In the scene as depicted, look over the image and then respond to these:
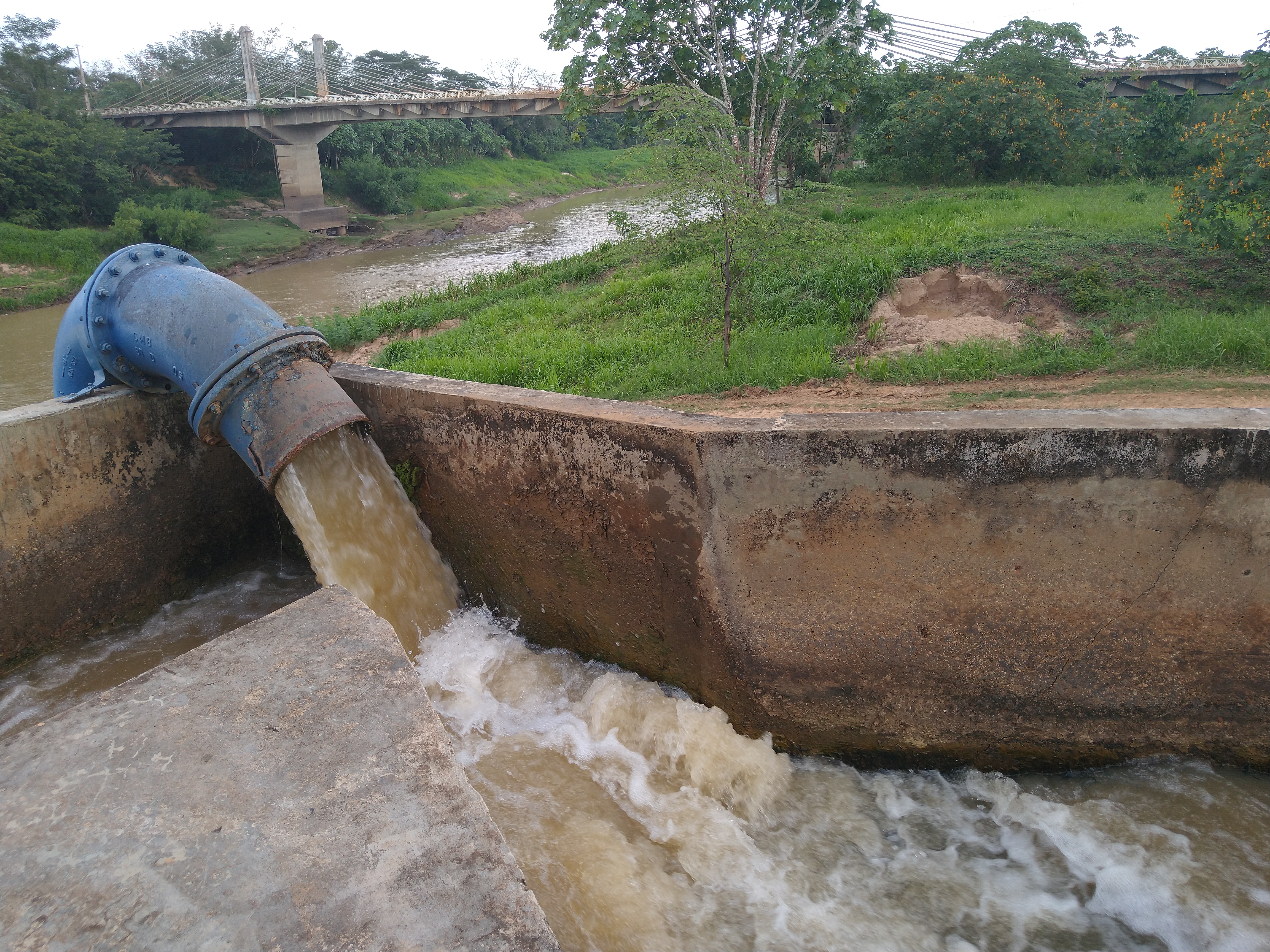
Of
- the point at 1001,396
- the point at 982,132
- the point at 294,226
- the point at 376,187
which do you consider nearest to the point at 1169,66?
the point at 982,132

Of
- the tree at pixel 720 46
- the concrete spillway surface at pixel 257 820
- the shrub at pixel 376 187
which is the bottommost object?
the concrete spillway surface at pixel 257 820

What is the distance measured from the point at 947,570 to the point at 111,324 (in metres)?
4.19

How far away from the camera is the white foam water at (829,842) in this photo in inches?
111

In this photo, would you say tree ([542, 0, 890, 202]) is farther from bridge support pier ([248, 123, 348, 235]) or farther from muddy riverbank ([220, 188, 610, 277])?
bridge support pier ([248, 123, 348, 235])

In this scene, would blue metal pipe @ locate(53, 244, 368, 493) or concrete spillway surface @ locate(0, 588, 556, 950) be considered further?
blue metal pipe @ locate(53, 244, 368, 493)

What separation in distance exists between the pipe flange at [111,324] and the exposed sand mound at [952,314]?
4537mm

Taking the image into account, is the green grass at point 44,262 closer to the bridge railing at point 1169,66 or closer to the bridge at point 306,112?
the bridge at point 306,112

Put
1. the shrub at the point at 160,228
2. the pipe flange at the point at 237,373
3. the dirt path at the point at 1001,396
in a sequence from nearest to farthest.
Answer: the pipe flange at the point at 237,373
the dirt path at the point at 1001,396
the shrub at the point at 160,228

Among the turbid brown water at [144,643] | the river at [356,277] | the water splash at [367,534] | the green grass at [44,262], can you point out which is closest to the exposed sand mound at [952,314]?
the water splash at [367,534]

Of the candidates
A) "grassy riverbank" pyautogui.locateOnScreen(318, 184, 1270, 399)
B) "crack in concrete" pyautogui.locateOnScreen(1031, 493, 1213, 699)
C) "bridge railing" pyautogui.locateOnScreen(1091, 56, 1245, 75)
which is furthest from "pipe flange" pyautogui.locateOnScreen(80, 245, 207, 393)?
"bridge railing" pyautogui.locateOnScreen(1091, 56, 1245, 75)

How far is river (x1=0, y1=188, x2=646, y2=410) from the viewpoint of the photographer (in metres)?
12.1

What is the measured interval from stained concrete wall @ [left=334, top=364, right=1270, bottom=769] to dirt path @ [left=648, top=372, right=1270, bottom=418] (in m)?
0.71

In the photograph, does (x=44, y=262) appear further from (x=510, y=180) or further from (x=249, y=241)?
→ (x=510, y=180)

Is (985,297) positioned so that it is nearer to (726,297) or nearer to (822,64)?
(726,297)
